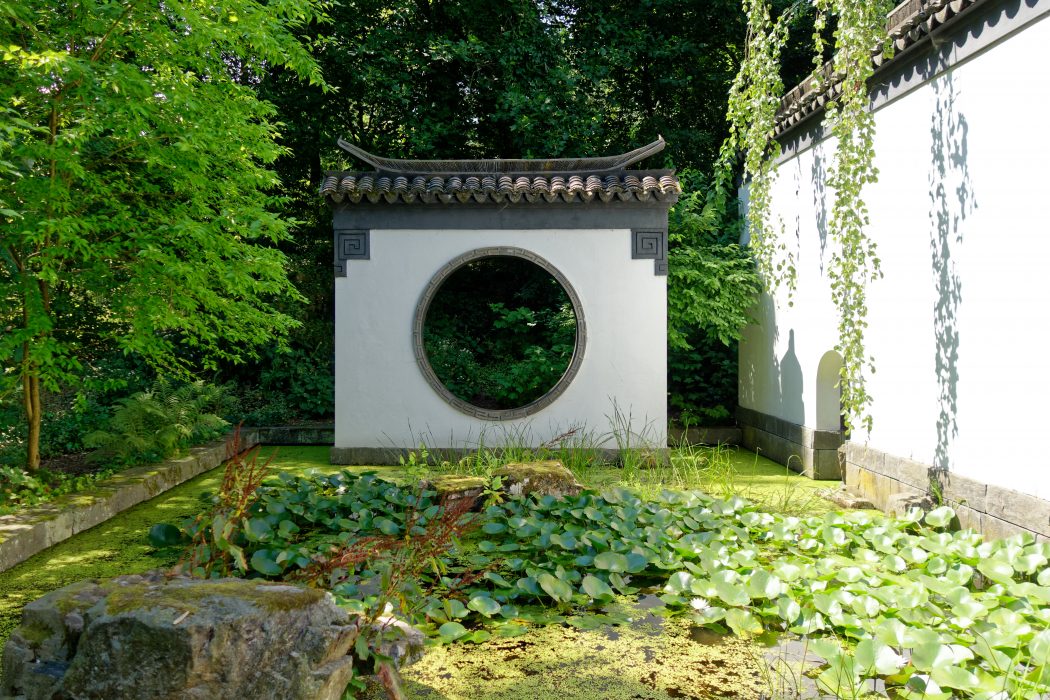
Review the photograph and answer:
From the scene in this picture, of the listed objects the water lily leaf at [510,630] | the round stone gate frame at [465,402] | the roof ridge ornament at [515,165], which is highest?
the roof ridge ornament at [515,165]

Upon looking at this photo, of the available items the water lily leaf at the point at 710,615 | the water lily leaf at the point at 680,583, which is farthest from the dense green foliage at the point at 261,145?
the water lily leaf at the point at 710,615

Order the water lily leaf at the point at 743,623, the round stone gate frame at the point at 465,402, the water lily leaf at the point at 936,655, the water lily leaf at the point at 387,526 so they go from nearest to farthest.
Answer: the water lily leaf at the point at 936,655
the water lily leaf at the point at 743,623
the water lily leaf at the point at 387,526
the round stone gate frame at the point at 465,402

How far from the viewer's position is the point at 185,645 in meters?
2.07

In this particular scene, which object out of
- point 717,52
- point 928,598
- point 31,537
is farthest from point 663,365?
point 717,52

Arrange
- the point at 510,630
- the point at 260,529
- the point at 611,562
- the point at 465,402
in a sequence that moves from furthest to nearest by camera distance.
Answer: the point at 465,402, the point at 260,529, the point at 611,562, the point at 510,630

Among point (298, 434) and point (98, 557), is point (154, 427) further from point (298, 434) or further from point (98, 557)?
point (98, 557)

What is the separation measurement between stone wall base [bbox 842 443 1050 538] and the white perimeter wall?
0.08m

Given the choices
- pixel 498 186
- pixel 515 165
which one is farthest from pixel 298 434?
pixel 515 165

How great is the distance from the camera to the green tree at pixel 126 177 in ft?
14.2

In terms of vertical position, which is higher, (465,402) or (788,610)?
(465,402)

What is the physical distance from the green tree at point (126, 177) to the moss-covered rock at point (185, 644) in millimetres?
2583

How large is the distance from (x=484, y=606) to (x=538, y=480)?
205cm

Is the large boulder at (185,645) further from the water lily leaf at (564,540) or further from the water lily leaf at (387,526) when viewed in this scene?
the water lily leaf at (387,526)

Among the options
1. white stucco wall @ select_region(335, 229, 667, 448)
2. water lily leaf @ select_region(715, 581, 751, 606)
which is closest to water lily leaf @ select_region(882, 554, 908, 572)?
water lily leaf @ select_region(715, 581, 751, 606)
